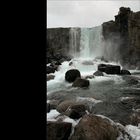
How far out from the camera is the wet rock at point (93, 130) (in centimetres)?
748

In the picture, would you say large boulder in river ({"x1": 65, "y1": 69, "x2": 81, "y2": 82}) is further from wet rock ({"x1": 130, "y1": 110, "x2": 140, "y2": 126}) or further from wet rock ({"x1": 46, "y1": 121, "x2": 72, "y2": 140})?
wet rock ({"x1": 46, "y1": 121, "x2": 72, "y2": 140})

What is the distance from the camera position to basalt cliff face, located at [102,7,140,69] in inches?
1446

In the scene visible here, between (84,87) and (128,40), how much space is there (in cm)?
2149

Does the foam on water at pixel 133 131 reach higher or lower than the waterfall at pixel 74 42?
lower

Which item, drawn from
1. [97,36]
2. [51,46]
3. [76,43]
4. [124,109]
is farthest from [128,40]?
[124,109]

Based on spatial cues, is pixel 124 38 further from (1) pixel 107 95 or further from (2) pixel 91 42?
(1) pixel 107 95

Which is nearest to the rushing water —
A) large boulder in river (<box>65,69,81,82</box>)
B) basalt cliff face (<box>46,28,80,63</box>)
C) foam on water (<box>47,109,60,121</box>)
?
large boulder in river (<box>65,69,81,82</box>)

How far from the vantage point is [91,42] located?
4762cm

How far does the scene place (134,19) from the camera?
121 ft

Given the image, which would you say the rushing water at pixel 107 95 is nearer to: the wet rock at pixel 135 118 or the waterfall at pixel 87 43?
the wet rock at pixel 135 118

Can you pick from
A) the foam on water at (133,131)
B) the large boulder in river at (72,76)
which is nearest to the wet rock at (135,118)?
the foam on water at (133,131)

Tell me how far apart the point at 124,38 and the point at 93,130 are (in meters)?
33.8

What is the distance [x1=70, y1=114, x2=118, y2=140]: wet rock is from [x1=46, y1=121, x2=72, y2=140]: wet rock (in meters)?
0.26

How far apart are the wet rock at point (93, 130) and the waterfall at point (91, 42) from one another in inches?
1516
